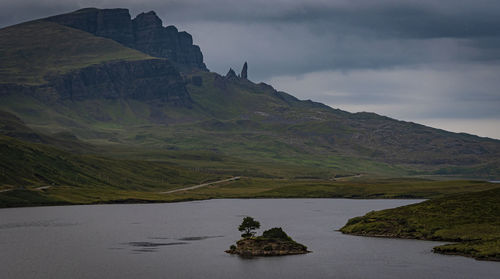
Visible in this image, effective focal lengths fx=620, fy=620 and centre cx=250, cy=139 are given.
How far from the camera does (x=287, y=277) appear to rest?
11706 cm

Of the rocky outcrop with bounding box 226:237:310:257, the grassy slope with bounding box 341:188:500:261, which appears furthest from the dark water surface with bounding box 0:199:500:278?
the grassy slope with bounding box 341:188:500:261

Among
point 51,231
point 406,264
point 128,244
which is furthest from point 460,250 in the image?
point 51,231

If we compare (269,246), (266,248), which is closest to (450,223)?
(269,246)

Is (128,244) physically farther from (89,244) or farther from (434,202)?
(434,202)

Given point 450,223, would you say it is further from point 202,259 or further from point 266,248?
point 202,259

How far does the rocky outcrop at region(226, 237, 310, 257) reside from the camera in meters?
142

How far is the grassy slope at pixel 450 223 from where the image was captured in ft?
470

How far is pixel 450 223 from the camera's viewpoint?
168 meters

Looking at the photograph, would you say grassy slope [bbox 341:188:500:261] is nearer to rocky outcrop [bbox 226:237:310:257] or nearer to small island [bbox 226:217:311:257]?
rocky outcrop [bbox 226:237:310:257]

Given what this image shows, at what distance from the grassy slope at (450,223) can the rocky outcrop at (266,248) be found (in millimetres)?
32908

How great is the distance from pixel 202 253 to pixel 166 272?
23100 millimetres

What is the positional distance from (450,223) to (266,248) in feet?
187

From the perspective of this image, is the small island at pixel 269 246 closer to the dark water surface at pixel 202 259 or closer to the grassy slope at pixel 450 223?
the dark water surface at pixel 202 259

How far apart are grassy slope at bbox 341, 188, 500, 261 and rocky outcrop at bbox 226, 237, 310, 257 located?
32908 mm
